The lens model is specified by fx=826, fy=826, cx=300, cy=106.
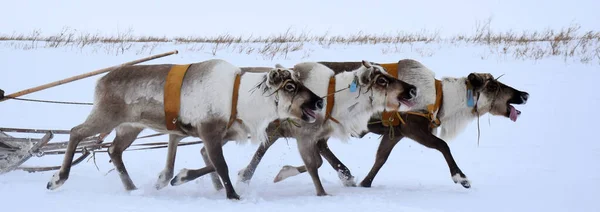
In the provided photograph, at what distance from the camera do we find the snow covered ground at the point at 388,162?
6660 millimetres

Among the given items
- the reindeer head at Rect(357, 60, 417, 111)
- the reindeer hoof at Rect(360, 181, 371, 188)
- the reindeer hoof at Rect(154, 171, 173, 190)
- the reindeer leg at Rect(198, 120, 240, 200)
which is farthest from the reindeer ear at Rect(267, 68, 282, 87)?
the reindeer hoof at Rect(360, 181, 371, 188)

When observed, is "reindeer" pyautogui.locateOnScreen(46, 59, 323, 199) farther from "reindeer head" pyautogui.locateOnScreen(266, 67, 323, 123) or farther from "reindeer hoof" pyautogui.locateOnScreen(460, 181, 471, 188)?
"reindeer hoof" pyautogui.locateOnScreen(460, 181, 471, 188)

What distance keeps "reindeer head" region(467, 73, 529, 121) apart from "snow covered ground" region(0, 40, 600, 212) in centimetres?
73

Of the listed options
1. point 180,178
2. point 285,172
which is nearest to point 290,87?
point 180,178

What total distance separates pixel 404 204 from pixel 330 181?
99.0 inches

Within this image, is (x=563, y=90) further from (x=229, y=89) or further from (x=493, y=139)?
(x=229, y=89)

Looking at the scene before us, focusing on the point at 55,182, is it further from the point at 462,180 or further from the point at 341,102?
the point at 462,180

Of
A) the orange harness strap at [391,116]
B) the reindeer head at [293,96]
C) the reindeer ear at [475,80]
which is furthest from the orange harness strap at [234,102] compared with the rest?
the reindeer ear at [475,80]

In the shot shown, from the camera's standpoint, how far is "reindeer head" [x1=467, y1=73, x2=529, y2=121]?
8250mm

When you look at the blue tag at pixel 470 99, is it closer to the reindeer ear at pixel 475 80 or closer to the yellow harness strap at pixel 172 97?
the reindeer ear at pixel 475 80

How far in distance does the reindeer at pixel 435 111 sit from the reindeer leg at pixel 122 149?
864 millimetres

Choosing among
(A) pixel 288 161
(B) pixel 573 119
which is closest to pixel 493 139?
(B) pixel 573 119

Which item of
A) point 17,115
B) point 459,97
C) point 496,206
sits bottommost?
point 17,115

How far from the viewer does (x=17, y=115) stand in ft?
42.8
